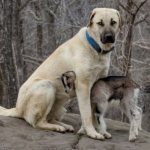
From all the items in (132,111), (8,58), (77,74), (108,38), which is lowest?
(8,58)

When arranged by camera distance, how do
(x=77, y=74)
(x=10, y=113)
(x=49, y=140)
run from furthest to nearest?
(x=10, y=113), (x=77, y=74), (x=49, y=140)

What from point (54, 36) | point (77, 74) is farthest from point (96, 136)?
point (54, 36)

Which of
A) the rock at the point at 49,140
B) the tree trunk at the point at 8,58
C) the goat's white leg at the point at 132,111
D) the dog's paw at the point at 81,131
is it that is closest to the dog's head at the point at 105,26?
the goat's white leg at the point at 132,111

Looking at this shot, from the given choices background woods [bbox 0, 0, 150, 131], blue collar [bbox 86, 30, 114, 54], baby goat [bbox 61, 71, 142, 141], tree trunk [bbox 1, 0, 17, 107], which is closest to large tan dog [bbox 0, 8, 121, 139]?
blue collar [bbox 86, 30, 114, 54]

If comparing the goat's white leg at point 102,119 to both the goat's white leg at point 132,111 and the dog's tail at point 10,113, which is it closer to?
the goat's white leg at point 132,111

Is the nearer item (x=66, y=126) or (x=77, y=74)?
(x=77, y=74)

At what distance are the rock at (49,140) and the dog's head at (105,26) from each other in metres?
1.36

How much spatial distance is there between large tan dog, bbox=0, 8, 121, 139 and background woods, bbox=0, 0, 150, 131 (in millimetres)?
1878

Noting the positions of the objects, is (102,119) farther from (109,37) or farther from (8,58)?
(8,58)

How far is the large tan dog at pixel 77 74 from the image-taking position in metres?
7.96

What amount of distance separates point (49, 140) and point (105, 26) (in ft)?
5.79

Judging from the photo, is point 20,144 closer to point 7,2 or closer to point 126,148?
point 126,148

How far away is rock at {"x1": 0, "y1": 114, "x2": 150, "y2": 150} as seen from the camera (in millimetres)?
7398

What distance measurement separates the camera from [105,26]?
26.0 ft
